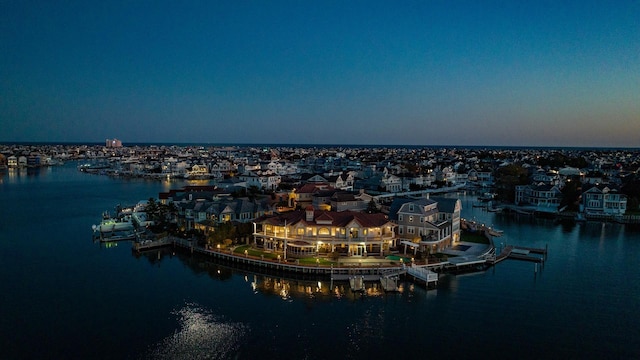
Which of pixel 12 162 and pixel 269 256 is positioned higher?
pixel 12 162

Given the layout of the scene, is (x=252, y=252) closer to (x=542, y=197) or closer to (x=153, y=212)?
(x=153, y=212)

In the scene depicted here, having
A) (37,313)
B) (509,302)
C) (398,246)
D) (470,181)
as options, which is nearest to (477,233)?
(398,246)

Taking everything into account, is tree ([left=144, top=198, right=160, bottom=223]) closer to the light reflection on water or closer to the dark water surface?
the dark water surface

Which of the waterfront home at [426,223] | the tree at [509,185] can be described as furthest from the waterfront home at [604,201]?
the waterfront home at [426,223]

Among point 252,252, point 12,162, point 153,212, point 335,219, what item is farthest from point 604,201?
point 12,162

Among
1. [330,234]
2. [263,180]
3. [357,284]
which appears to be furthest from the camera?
[263,180]

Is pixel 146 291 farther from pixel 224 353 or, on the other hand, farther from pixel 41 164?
pixel 41 164
